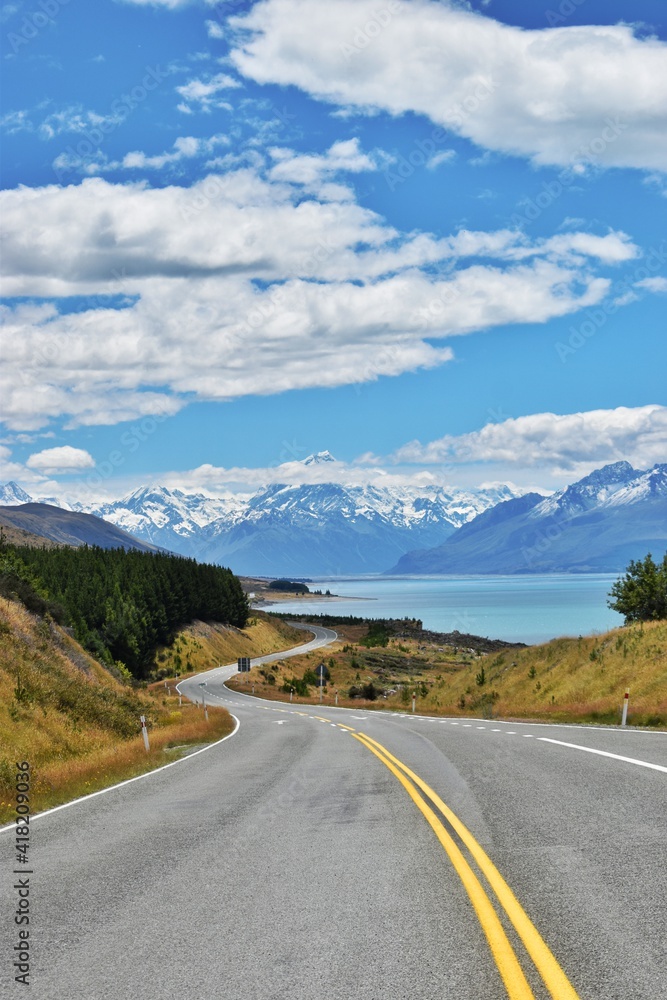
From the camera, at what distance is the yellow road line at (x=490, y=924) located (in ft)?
16.5

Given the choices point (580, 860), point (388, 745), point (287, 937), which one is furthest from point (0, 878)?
point (388, 745)

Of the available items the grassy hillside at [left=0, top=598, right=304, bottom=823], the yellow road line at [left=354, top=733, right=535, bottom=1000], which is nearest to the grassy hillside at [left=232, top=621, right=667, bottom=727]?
the grassy hillside at [left=0, top=598, right=304, bottom=823]

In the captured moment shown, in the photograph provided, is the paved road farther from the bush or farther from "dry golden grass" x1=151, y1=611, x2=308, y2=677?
"dry golden grass" x1=151, y1=611, x2=308, y2=677

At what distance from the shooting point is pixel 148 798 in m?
13.7

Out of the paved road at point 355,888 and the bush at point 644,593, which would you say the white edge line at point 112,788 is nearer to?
the paved road at point 355,888

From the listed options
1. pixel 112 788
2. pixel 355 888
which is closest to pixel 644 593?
pixel 112 788

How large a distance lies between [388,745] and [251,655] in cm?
10335

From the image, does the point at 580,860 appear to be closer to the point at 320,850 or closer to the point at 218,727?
the point at 320,850

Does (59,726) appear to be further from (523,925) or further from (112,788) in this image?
(523,925)

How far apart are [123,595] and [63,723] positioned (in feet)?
225

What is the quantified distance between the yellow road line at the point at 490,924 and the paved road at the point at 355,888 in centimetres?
2

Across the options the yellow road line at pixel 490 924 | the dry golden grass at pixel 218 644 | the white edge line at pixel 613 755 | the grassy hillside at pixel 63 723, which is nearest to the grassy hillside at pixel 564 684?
the white edge line at pixel 613 755

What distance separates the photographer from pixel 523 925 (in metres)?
6.05

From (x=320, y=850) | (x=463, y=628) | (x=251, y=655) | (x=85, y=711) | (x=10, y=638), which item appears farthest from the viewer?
(x=463, y=628)
